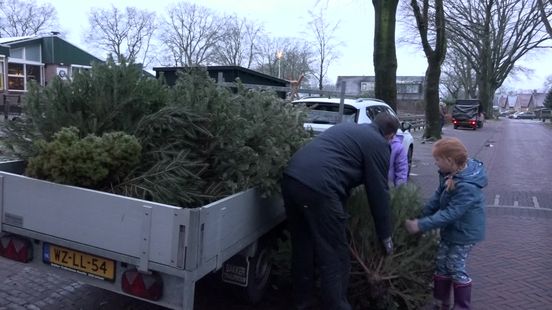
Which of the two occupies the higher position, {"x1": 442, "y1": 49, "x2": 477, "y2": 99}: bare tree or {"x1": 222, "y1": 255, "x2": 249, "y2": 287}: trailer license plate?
{"x1": 442, "y1": 49, "x2": 477, "y2": 99}: bare tree

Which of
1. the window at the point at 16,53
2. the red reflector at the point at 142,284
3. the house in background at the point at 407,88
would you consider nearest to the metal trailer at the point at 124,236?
the red reflector at the point at 142,284

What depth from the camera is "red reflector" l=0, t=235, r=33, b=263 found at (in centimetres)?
334

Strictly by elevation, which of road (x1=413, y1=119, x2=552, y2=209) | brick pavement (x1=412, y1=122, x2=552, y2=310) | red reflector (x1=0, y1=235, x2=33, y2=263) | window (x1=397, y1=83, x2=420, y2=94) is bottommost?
road (x1=413, y1=119, x2=552, y2=209)

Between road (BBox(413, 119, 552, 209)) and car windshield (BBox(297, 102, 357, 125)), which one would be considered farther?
road (BBox(413, 119, 552, 209))

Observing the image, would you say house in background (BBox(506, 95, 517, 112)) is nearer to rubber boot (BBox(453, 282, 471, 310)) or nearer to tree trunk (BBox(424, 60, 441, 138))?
tree trunk (BBox(424, 60, 441, 138))

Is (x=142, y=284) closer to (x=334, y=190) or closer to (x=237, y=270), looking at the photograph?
(x=237, y=270)

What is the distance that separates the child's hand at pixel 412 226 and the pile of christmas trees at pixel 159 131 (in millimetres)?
1053

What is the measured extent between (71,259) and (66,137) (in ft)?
2.48

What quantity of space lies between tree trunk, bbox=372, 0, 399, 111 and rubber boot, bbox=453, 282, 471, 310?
11082 mm

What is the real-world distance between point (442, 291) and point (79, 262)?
2643 millimetres

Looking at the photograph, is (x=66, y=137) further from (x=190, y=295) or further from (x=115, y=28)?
(x=115, y=28)

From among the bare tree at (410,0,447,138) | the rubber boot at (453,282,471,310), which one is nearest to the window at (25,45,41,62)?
the bare tree at (410,0,447,138)

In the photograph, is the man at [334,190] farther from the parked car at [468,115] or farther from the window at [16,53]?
the parked car at [468,115]

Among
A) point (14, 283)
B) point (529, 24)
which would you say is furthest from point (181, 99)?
point (529, 24)
